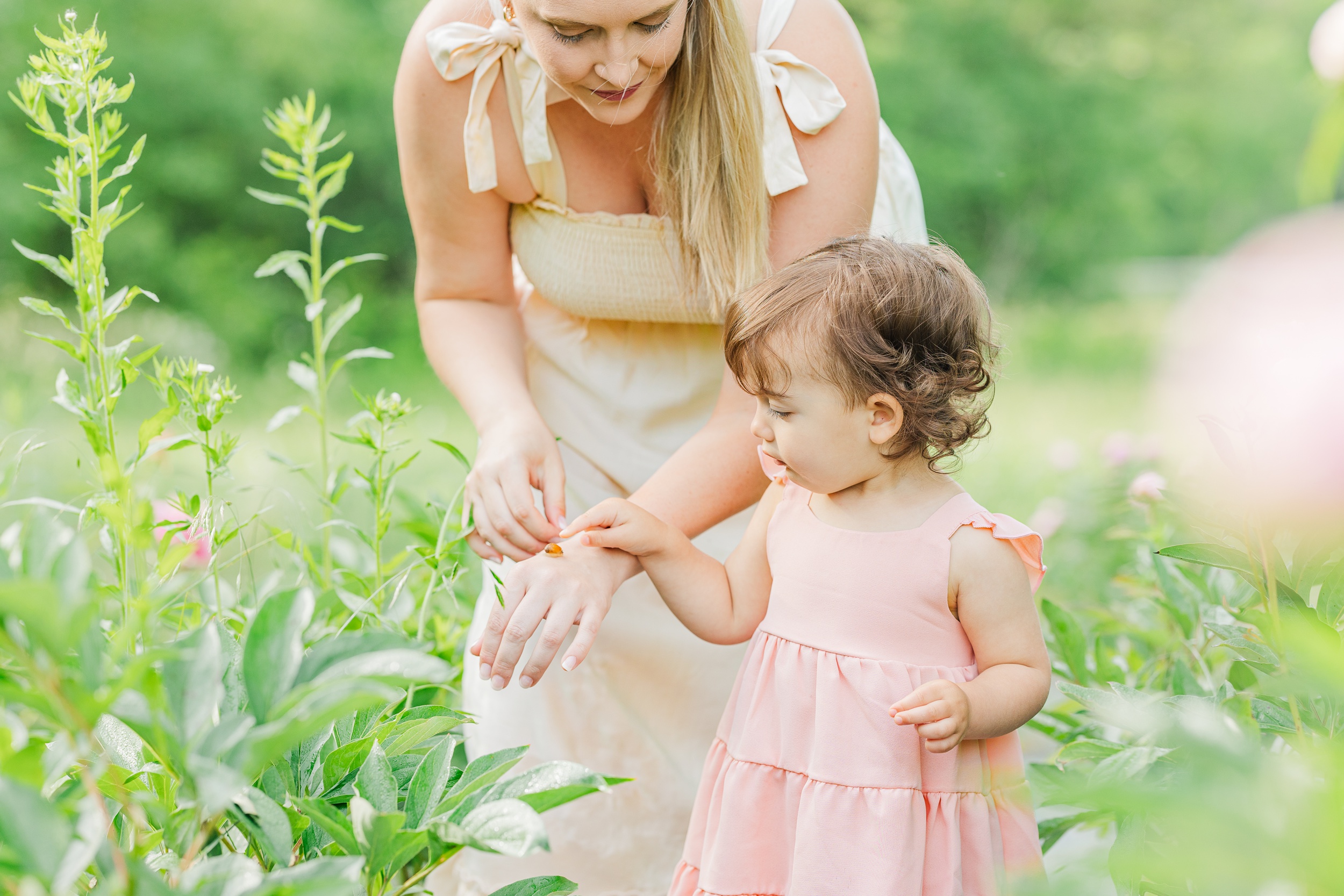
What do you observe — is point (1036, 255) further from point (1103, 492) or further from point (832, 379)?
point (832, 379)

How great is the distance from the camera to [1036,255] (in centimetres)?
1300

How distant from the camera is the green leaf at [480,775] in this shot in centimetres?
96

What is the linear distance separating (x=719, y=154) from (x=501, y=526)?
2.04 ft

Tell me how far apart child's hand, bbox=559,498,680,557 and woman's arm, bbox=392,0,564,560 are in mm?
76

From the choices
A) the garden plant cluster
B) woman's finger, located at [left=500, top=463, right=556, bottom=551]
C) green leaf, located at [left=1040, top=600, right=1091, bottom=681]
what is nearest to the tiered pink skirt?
the garden plant cluster

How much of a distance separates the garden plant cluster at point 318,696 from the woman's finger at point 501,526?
0.03m

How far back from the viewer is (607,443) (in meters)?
1.96

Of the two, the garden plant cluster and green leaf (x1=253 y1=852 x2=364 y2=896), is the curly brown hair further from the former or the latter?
green leaf (x1=253 y1=852 x2=364 y2=896)

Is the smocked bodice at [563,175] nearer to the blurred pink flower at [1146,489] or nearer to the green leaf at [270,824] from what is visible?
the blurred pink flower at [1146,489]

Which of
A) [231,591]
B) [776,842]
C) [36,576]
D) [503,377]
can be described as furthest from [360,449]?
[36,576]

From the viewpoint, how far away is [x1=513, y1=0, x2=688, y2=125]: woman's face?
1347 millimetres

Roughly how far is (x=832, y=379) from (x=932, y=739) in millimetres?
410

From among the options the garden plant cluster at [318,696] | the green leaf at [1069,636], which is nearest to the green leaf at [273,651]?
the garden plant cluster at [318,696]

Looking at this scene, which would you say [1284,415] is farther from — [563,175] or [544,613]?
[563,175]
